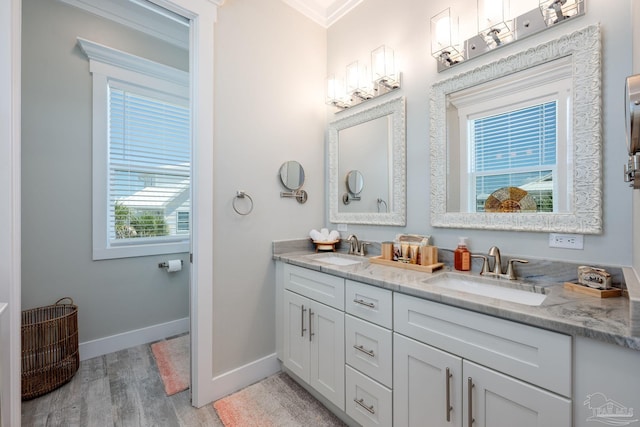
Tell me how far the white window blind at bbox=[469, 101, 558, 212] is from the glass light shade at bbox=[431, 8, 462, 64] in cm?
40

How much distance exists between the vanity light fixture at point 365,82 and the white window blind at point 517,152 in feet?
2.19

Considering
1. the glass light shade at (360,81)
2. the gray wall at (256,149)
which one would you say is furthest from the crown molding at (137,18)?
the glass light shade at (360,81)

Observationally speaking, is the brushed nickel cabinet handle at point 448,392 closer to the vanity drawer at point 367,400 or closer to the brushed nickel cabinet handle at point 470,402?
→ the brushed nickel cabinet handle at point 470,402

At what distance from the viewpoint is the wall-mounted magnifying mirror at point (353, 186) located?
2.17 meters

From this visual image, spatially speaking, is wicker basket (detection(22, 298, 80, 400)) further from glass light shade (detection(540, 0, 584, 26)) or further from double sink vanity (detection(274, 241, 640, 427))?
glass light shade (detection(540, 0, 584, 26))

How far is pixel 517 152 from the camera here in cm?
139

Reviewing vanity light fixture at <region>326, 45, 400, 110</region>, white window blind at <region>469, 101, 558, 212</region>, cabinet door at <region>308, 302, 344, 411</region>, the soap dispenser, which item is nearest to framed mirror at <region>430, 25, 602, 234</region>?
white window blind at <region>469, 101, 558, 212</region>

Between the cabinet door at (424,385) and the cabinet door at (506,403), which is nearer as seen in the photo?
the cabinet door at (506,403)

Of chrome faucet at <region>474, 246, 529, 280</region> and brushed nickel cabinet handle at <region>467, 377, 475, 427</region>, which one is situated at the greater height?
chrome faucet at <region>474, 246, 529, 280</region>

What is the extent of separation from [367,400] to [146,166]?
8.58ft

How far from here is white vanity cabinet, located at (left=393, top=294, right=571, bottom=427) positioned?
2.82 feet

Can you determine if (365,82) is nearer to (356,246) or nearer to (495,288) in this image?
(356,246)

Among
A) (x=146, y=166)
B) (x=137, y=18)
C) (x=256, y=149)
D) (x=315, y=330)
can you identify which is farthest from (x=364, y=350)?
(x=137, y=18)

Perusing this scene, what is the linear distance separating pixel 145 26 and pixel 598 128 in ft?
11.0
